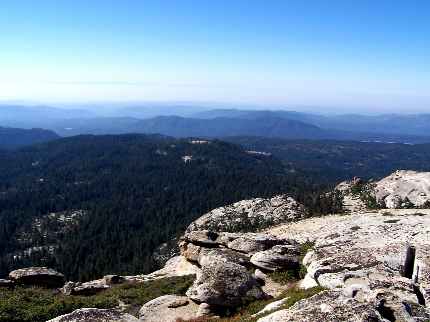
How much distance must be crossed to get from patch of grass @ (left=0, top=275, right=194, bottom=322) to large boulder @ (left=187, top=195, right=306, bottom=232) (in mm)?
56325

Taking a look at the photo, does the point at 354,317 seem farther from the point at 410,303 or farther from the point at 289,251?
the point at 289,251

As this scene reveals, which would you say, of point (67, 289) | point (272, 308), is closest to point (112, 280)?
point (67, 289)

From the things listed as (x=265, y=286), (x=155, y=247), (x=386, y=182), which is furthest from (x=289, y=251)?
(x=155, y=247)

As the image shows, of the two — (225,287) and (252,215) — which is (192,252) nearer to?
(225,287)

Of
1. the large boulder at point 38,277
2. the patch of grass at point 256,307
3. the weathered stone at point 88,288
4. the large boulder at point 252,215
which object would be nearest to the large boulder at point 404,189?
the large boulder at point 252,215

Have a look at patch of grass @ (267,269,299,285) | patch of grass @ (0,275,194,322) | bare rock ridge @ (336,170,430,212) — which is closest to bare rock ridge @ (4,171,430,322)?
patch of grass @ (267,269,299,285)

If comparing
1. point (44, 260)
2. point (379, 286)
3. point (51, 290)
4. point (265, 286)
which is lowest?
point (44, 260)

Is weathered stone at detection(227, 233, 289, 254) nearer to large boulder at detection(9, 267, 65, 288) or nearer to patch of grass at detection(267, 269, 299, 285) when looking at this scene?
patch of grass at detection(267, 269, 299, 285)

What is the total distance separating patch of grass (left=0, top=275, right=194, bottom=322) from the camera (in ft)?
120

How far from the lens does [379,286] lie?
1154 inches

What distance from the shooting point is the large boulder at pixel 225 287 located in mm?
35312

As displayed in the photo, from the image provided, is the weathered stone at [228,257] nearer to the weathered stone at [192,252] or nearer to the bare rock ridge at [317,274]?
the bare rock ridge at [317,274]

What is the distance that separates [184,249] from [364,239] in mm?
25474

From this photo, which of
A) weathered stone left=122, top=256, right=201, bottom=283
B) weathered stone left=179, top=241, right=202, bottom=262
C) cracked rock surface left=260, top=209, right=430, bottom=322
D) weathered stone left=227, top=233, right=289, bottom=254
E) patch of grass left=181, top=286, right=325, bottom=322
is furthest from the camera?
weathered stone left=179, top=241, right=202, bottom=262
